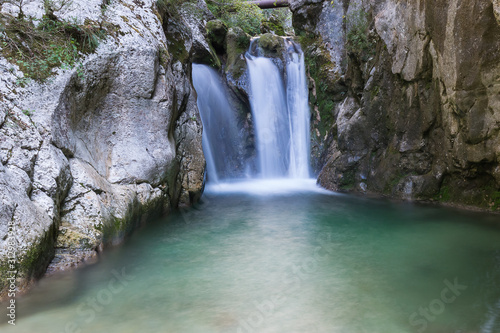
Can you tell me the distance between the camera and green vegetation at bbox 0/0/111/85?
553 centimetres

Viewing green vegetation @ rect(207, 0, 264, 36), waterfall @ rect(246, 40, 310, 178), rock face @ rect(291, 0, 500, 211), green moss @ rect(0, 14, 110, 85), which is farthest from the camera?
green vegetation @ rect(207, 0, 264, 36)

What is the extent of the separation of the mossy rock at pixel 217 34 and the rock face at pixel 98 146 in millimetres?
5223

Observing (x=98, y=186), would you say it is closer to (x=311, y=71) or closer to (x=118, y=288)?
(x=118, y=288)

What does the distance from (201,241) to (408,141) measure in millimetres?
6089

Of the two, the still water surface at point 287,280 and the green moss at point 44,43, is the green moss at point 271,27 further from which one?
the still water surface at point 287,280

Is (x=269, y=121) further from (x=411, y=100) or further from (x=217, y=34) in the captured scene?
A: (x=411, y=100)

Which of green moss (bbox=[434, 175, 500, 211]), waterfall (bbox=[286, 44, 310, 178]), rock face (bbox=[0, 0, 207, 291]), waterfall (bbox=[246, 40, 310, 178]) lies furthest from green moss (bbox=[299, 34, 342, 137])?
rock face (bbox=[0, 0, 207, 291])

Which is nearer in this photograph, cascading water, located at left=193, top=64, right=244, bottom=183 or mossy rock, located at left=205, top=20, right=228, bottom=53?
cascading water, located at left=193, top=64, right=244, bottom=183

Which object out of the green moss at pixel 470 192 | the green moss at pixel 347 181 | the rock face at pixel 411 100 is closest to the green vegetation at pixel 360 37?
the rock face at pixel 411 100

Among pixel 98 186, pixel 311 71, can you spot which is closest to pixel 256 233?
pixel 98 186

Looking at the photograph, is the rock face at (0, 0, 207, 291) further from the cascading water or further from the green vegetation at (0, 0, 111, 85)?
the cascading water

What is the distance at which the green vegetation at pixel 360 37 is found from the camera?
1084cm

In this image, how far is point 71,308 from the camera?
12.7 feet

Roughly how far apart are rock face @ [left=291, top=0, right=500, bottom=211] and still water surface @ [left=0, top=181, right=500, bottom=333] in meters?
1.43
